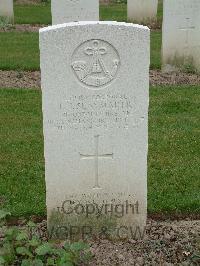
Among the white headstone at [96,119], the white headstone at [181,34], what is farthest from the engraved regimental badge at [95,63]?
the white headstone at [181,34]

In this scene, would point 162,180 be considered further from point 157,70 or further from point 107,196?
point 157,70

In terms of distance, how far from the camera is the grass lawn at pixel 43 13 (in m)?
13.8

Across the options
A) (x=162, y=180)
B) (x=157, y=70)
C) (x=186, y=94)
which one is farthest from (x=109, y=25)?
(x=157, y=70)

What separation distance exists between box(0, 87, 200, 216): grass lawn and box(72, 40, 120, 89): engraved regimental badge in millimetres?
1331

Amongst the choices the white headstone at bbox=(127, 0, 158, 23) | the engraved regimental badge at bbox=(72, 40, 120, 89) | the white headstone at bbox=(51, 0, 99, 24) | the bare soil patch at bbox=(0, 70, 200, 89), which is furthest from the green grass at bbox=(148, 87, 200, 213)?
the white headstone at bbox=(127, 0, 158, 23)

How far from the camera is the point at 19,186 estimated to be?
16.1 feet

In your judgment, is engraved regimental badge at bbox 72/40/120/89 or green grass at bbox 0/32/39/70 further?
green grass at bbox 0/32/39/70

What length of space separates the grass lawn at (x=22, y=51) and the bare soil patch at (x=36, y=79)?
10.3 inches

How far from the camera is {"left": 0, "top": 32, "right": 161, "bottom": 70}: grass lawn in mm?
9133

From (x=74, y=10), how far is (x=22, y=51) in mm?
1535

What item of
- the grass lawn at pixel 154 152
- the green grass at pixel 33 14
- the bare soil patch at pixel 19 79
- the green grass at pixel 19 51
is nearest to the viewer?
the grass lawn at pixel 154 152

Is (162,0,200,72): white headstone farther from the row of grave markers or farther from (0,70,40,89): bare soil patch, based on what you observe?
(0,70,40,89): bare soil patch

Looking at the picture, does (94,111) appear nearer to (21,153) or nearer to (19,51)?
(21,153)

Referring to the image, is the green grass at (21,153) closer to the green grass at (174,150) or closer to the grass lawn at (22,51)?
the green grass at (174,150)
